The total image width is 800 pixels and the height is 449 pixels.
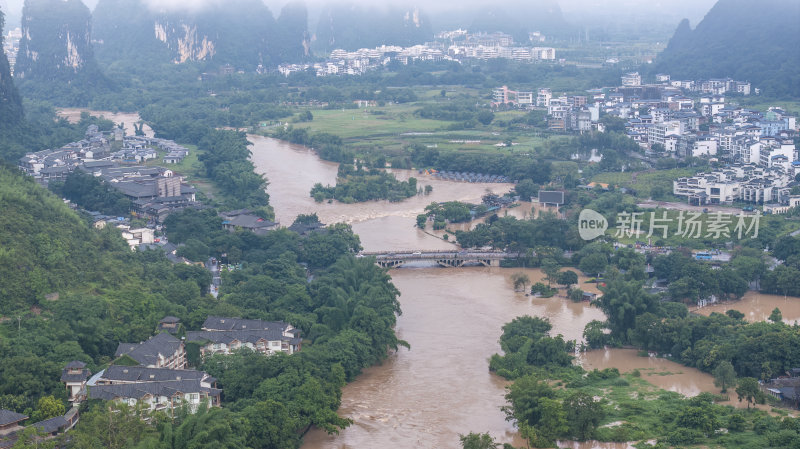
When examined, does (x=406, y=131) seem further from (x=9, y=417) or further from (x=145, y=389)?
(x=9, y=417)

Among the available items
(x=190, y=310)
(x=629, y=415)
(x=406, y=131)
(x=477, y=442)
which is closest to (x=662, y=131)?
(x=406, y=131)

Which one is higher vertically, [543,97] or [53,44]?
[53,44]

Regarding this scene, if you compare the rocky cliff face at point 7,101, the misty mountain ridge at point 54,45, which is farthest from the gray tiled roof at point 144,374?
the misty mountain ridge at point 54,45

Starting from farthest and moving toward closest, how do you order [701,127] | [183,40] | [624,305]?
[183,40] < [701,127] < [624,305]

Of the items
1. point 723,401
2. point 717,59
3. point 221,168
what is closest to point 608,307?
point 723,401

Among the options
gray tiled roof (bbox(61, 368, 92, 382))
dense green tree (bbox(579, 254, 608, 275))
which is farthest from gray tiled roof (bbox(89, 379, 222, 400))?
dense green tree (bbox(579, 254, 608, 275))

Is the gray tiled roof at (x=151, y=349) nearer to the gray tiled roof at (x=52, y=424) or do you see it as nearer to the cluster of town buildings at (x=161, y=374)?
the cluster of town buildings at (x=161, y=374)
